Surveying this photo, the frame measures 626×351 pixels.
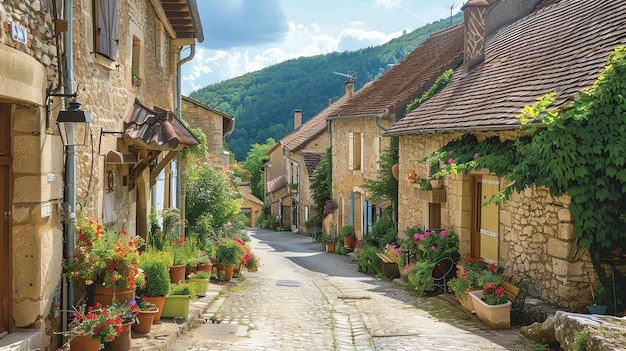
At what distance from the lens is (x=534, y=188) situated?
8242mm

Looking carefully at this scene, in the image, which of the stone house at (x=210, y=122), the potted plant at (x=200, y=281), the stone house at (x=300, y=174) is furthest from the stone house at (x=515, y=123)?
the stone house at (x=300, y=174)

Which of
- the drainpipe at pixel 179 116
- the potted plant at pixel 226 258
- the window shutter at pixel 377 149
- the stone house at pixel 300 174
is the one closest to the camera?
the potted plant at pixel 226 258

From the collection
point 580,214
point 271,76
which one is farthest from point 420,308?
point 271,76

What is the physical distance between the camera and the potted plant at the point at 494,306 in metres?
7.78

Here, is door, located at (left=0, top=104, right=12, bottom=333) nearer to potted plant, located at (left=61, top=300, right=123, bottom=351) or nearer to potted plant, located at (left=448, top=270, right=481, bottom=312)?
potted plant, located at (left=61, top=300, right=123, bottom=351)

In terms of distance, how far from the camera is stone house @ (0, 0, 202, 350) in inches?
203

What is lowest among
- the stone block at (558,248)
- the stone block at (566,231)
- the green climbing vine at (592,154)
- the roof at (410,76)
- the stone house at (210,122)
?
the stone block at (558,248)

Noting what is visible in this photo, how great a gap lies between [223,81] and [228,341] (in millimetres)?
68809

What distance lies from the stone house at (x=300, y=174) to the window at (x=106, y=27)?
1923cm

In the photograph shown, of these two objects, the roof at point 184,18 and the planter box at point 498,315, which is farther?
the roof at point 184,18

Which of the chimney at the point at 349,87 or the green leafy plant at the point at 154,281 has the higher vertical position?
the chimney at the point at 349,87

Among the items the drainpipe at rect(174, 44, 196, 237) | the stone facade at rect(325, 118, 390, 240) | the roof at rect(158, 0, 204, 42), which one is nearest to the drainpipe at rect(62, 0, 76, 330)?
the roof at rect(158, 0, 204, 42)

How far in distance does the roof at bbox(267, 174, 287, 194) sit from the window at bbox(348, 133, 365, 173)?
15280 millimetres

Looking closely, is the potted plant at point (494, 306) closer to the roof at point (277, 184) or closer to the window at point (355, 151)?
the window at point (355, 151)
